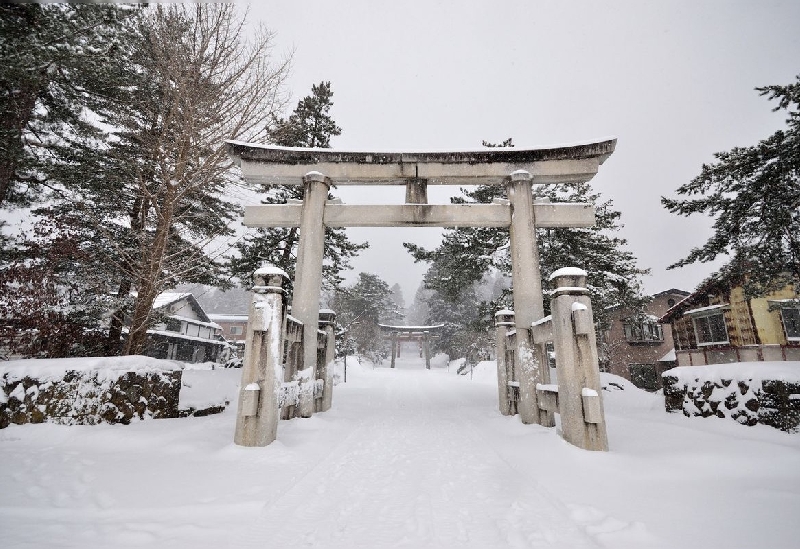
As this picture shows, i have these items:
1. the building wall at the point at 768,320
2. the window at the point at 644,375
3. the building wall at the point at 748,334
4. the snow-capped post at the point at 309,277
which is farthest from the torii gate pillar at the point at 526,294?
the window at the point at 644,375

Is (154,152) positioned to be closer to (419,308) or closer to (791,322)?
(791,322)

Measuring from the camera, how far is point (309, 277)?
7344 millimetres

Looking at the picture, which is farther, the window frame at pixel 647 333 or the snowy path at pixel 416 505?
the window frame at pixel 647 333

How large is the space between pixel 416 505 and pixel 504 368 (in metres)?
5.36

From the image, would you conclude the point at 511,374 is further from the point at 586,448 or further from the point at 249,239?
the point at 249,239

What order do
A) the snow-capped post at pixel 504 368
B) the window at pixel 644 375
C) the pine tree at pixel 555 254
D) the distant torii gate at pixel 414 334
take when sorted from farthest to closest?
Answer: the distant torii gate at pixel 414 334 < the window at pixel 644 375 < the pine tree at pixel 555 254 < the snow-capped post at pixel 504 368

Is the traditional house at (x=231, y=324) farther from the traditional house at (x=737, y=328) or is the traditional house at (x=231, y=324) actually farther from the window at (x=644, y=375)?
the traditional house at (x=737, y=328)

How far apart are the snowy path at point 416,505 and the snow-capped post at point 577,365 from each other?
1.15 m

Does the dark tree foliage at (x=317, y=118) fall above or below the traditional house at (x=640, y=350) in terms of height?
above

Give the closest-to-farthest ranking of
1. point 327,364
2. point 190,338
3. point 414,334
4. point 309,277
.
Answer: point 309,277, point 327,364, point 190,338, point 414,334

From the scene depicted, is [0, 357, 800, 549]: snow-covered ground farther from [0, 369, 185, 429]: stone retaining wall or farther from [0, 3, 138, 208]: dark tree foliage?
[0, 3, 138, 208]: dark tree foliage

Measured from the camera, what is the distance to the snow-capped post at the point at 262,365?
4.45 metres

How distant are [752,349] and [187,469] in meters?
23.0

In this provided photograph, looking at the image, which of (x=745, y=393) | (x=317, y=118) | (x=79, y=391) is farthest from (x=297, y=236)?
(x=745, y=393)
